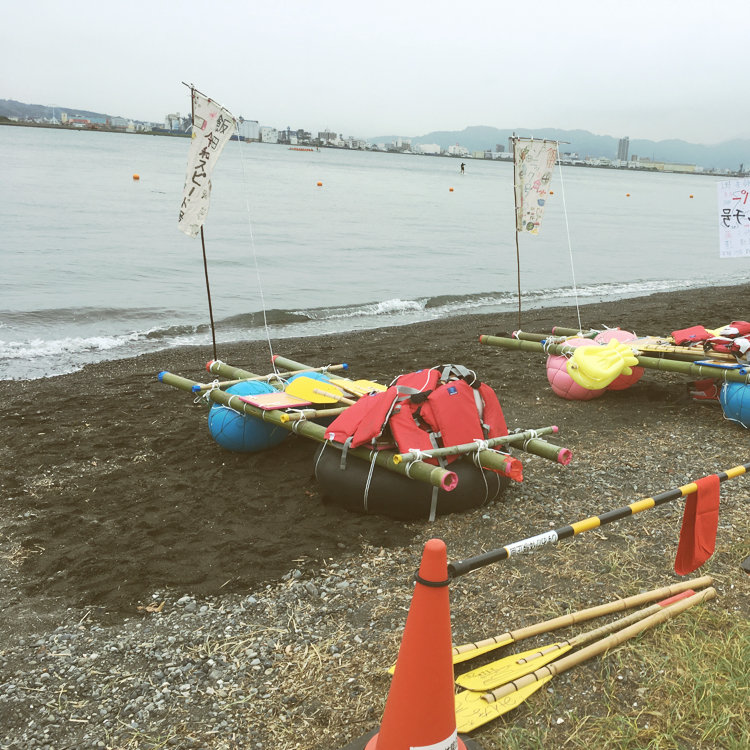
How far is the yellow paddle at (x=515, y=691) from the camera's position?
332 centimetres

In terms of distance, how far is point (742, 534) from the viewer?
514 cm

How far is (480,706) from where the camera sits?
3.38m

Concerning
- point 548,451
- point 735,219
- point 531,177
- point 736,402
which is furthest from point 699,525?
point 531,177

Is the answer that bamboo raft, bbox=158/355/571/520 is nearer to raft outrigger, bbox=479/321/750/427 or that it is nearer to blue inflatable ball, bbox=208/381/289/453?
blue inflatable ball, bbox=208/381/289/453

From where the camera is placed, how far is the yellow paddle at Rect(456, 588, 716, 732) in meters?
3.32

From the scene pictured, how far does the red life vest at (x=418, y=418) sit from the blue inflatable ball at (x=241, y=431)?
1.25 metres

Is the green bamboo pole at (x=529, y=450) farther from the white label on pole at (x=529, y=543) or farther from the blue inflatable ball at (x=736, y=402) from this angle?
the blue inflatable ball at (x=736, y=402)

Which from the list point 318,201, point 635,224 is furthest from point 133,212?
point 635,224

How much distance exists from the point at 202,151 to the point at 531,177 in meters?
4.96

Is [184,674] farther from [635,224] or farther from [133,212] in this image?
[635,224]

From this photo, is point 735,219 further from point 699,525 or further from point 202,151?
point 202,151

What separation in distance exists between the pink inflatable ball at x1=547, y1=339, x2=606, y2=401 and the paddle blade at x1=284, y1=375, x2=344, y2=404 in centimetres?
339

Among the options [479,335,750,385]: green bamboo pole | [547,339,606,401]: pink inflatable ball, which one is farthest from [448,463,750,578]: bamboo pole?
[547,339,606,401]: pink inflatable ball

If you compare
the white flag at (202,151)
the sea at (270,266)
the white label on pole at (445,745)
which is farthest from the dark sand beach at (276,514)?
the sea at (270,266)
